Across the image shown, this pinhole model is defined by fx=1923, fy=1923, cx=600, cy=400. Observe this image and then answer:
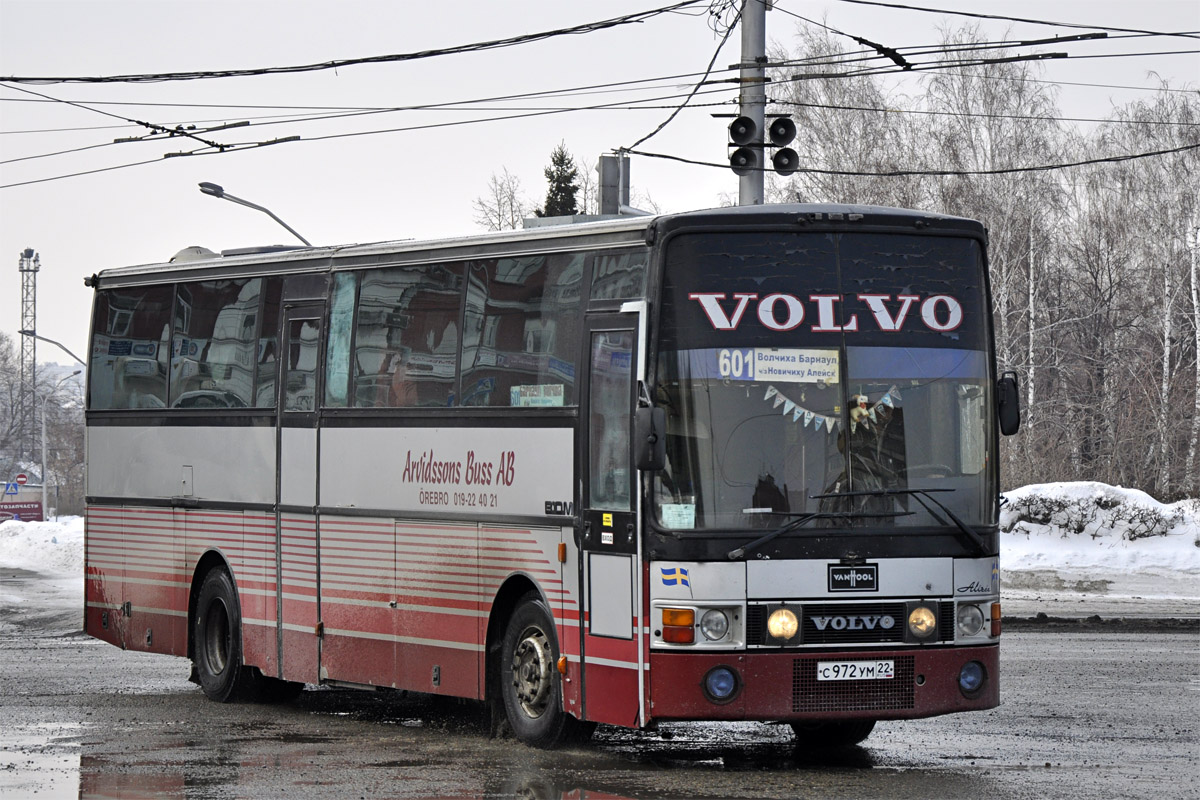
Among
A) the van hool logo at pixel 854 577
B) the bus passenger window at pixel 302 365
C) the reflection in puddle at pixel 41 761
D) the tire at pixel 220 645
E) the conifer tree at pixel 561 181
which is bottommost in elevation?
the reflection in puddle at pixel 41 761

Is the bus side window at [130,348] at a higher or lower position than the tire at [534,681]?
higher

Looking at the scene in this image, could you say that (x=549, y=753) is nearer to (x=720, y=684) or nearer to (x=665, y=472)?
(x=720, y=684)

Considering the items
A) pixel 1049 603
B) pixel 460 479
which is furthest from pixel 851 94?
pixel 460 479

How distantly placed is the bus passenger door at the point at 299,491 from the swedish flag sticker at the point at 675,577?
4.24m

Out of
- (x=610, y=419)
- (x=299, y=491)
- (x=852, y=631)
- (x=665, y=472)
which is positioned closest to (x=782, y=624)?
(x=852, y=631)

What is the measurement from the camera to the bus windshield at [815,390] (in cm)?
1059

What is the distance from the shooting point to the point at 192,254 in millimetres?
16641

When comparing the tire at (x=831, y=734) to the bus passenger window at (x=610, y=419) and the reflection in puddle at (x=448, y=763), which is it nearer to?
the reflection in puddle at (x=448, y=763)

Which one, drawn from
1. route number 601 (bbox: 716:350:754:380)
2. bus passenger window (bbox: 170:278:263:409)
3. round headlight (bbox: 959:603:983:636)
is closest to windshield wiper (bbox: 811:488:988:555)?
round headlight (bbox: 959:603:983:636)

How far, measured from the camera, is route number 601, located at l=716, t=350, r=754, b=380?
35.1ft

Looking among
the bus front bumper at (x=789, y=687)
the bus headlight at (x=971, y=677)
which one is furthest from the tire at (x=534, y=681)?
the bus headlight at (x=971, y=677)

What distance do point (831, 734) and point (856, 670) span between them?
1575 millimetres

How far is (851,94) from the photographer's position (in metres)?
Answer: 52.5

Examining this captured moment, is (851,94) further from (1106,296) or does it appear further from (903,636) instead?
(903,636)
